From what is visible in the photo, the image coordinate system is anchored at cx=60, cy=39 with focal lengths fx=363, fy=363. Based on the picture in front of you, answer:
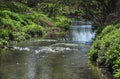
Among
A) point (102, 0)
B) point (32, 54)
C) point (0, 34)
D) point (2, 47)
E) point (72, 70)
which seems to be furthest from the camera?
point (102, 0)

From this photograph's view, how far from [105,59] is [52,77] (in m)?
4.25

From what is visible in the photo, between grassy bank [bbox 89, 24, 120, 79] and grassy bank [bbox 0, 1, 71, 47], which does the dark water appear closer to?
grassy bank [bbox 89, 24, 120, 79]

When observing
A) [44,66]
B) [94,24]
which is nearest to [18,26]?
[94,24]

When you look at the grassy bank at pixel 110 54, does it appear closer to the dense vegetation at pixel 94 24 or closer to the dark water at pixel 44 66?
the dense vegetation at pixel 94 24

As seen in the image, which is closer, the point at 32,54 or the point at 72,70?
the point at 72,70

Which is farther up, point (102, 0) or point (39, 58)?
point (102, 0)

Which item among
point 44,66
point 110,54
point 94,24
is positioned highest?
point 110,54

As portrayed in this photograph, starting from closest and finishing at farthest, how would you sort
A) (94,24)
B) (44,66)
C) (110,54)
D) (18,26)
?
(110,54)
(44,66)
(18,26)
(94,24)

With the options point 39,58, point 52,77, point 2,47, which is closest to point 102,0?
point 2,47

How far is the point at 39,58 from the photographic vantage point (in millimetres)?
26078

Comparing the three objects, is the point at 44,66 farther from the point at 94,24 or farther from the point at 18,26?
the point at 94,24

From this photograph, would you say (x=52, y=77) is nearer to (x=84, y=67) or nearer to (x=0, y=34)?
(x=84, y=67)

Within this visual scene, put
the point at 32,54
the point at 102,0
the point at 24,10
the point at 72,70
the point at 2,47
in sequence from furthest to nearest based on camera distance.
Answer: the point at 24,10 < the point at 102,0 < the point at 2,47 < the point at 32,54 < the point at 72,70

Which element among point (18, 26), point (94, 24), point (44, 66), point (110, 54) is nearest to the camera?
point (110, 54)
